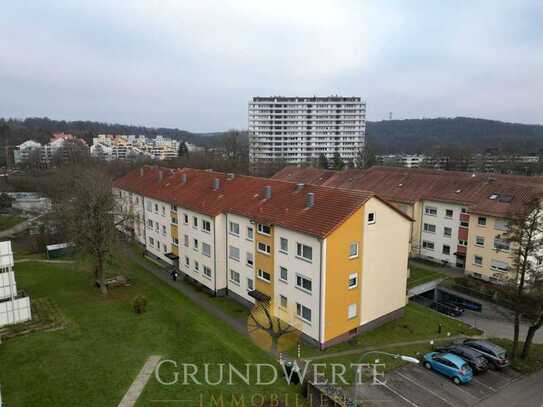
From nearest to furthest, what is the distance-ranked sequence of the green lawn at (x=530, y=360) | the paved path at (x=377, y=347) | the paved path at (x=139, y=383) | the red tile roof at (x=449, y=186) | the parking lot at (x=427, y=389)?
the paved path at (x=139, y=383) → the parking lot at (x=427, y=389) → the green lawn at (x=530, y=360) → the paved path at (x=377, y=347) → the red tile roof at (x=449, y=186)

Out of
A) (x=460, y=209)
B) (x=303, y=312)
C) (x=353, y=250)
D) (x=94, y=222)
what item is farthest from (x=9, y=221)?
(x=460, y=209)

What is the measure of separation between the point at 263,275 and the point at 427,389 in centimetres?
1335

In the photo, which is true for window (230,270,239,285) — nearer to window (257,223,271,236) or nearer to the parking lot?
window (257,223,271,236)

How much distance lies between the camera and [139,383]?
21.0m

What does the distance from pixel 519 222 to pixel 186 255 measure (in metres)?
28.2

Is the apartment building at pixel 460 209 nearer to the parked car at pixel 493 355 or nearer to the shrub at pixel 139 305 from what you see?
the parked car at pixel 493 355

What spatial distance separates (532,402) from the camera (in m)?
20.6

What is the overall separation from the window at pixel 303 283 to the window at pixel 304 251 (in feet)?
4.54

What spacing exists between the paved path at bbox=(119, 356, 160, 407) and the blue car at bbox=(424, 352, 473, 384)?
649 inches

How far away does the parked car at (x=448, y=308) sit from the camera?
1383 inches

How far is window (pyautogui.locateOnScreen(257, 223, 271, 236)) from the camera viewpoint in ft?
93.9

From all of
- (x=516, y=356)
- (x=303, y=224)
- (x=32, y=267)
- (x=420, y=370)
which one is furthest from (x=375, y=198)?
(x=32, y=267)

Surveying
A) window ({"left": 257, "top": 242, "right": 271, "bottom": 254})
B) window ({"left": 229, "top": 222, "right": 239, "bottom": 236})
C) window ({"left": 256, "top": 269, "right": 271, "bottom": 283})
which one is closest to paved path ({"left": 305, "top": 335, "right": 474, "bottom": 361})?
window ({"left": 256, "top": 269, "right": 271, "bottom": 283})

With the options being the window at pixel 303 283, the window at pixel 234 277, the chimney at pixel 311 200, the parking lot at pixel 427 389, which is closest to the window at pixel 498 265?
the parking lot at pixel 427 389
